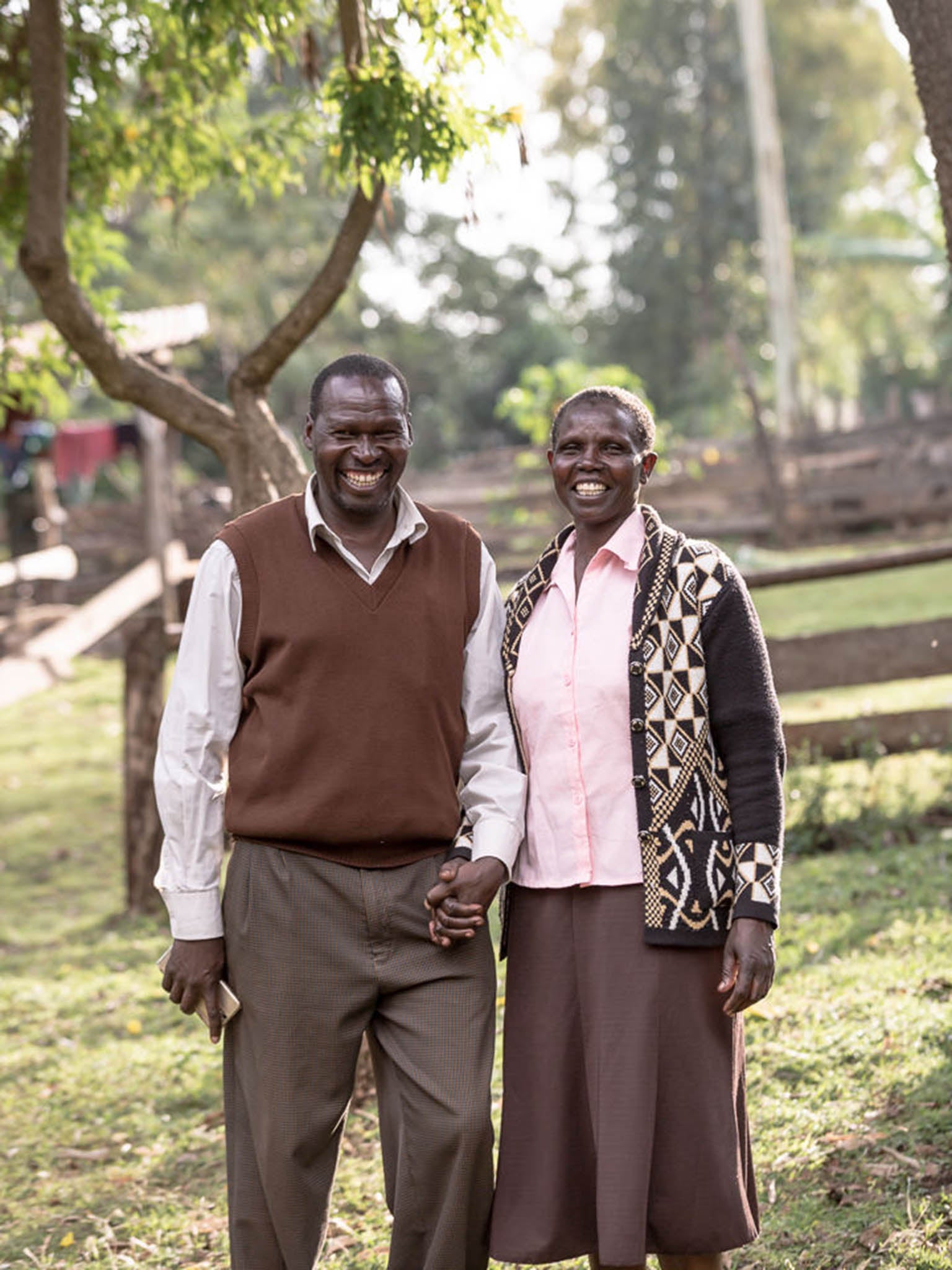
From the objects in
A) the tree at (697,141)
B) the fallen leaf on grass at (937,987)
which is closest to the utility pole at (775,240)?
the tree at (697,141)

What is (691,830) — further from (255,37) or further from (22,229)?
(22,229)

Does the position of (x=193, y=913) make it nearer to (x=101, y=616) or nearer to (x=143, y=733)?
(x=143, y=733)

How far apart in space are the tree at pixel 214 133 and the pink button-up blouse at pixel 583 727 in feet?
6.99

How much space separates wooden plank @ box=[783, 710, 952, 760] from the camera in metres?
7.57

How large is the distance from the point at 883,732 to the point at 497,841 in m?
4.96

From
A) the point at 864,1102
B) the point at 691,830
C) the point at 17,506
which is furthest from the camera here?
the point at 17,506

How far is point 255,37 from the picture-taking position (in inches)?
205

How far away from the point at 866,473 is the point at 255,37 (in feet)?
55.0

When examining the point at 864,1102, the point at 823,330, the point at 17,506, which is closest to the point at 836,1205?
the point at 864,1102

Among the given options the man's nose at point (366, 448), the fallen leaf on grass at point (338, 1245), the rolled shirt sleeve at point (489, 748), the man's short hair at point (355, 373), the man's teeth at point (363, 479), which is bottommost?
the fallen leaf on grass at point (338, 1245)

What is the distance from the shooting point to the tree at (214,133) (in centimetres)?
476

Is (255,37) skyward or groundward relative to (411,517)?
skyward

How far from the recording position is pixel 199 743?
122 inches

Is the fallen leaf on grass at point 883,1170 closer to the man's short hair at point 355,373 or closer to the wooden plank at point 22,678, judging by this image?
the man's short hair at point 355,373
